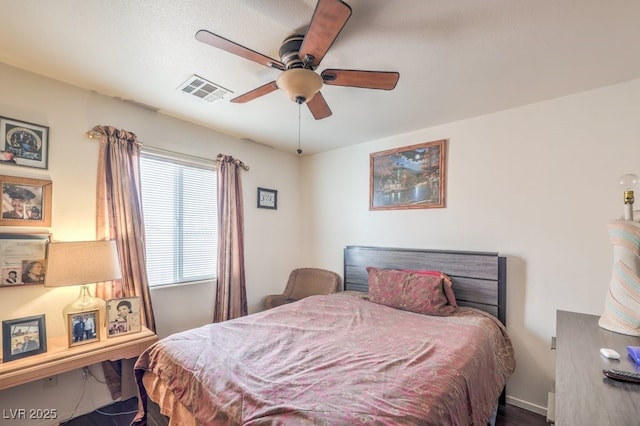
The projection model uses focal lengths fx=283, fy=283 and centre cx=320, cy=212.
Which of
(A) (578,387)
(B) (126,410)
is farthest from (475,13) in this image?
(B) (126,410)

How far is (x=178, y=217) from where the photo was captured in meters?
2.84

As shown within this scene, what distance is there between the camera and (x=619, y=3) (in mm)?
1311

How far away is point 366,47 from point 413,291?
1923mm

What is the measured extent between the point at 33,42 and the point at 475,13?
2.46 m

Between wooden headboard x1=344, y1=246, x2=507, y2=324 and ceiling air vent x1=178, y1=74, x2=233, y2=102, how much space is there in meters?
2.17

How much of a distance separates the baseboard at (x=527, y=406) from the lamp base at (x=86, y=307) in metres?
3.25

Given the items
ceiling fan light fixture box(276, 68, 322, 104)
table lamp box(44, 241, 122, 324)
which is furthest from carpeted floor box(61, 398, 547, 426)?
ceiling fan light fixture box(276, 68, 322, 104)

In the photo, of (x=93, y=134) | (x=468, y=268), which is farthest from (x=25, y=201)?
(x=468, y=268)

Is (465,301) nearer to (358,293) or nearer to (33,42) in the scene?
(358,293)

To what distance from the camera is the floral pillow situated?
2.37 m

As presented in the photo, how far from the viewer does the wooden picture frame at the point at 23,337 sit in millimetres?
1707

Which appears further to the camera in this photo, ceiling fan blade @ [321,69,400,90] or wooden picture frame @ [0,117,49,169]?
wooden picture frame @ [0,117,49,169]

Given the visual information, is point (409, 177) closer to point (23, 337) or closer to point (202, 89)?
point (202, 89)

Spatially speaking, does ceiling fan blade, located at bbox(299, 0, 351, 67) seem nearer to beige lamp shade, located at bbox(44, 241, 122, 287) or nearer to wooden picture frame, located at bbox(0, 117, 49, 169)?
beige lamp shade, located at bbox(44, 241, 122, 287)
